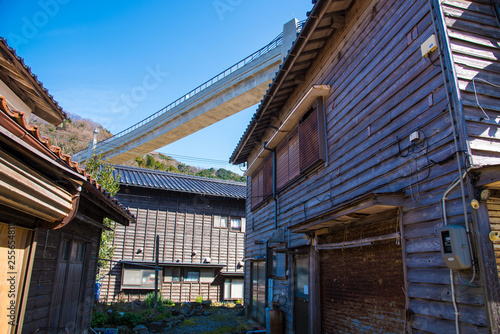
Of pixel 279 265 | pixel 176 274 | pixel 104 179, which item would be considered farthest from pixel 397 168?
pixel 176 274

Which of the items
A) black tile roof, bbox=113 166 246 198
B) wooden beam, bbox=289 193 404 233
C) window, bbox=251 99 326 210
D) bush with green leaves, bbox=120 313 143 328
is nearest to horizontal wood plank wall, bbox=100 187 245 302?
black tile roof, bbox=113 166 246 198

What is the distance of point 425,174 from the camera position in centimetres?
389

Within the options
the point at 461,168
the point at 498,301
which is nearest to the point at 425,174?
the point at 461,168

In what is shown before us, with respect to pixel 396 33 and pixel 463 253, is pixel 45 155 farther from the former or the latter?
pixel 396 33

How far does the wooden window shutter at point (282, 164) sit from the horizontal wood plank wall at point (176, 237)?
1228 cm

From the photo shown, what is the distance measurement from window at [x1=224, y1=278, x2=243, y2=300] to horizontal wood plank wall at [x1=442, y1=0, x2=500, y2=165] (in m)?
18.7

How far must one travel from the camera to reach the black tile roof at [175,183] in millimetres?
19609

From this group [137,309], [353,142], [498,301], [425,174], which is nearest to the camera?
[498,301]

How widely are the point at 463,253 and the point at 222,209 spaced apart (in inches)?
754

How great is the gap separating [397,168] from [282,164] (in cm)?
494

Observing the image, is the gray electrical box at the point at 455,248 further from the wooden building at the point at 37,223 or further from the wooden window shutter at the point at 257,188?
the wooden window shutter at the point at 257,188

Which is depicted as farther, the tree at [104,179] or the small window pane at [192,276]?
the small window pane at [192,276]

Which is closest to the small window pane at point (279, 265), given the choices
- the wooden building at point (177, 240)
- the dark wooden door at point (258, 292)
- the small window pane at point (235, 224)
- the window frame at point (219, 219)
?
the dark wooden door at point (258, 292)

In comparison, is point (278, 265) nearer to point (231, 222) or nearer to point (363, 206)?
point (363, 206)
